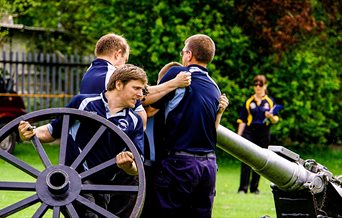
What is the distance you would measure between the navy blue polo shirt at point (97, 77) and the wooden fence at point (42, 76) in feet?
56.2

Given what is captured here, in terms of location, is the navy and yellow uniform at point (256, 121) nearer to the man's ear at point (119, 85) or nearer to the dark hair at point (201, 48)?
the dark hair at point (201, 48)

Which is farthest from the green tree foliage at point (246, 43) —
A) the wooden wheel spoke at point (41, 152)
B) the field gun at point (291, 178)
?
the wooden wheel spoke at point (41, 152)

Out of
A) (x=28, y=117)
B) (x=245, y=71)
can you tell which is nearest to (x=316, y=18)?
(x=245, y=71)

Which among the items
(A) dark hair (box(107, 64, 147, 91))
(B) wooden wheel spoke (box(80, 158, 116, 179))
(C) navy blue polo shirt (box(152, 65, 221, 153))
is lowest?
(B) wooden wheel spoke (box(80, 158, 116, 179))

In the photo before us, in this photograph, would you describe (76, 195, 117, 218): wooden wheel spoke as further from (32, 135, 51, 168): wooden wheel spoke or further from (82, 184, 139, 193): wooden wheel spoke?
(32, 135, 51, 168): wooden wheel spoke

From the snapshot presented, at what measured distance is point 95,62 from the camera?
8508 millimetres

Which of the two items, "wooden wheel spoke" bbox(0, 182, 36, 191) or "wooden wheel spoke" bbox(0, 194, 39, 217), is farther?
"wooden wheel spoke" bbox(0, 182, 36, 191)

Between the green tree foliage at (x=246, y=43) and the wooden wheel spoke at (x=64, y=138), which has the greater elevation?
the green tree foliage at (x=246, y=43)

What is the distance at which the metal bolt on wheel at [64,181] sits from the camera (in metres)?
6.76

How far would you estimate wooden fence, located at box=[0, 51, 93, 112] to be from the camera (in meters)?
25.8

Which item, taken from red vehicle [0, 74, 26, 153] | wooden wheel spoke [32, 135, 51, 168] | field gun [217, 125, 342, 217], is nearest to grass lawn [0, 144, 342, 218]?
red vehicle [0, 74, 26, 153]

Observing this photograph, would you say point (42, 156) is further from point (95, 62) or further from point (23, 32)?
point (23, 32)

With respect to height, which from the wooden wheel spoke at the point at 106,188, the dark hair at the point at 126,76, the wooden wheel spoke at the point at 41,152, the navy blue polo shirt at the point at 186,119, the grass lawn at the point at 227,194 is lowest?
the grass lawn at the point at 227,194

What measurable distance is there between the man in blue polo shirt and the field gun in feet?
5.55
